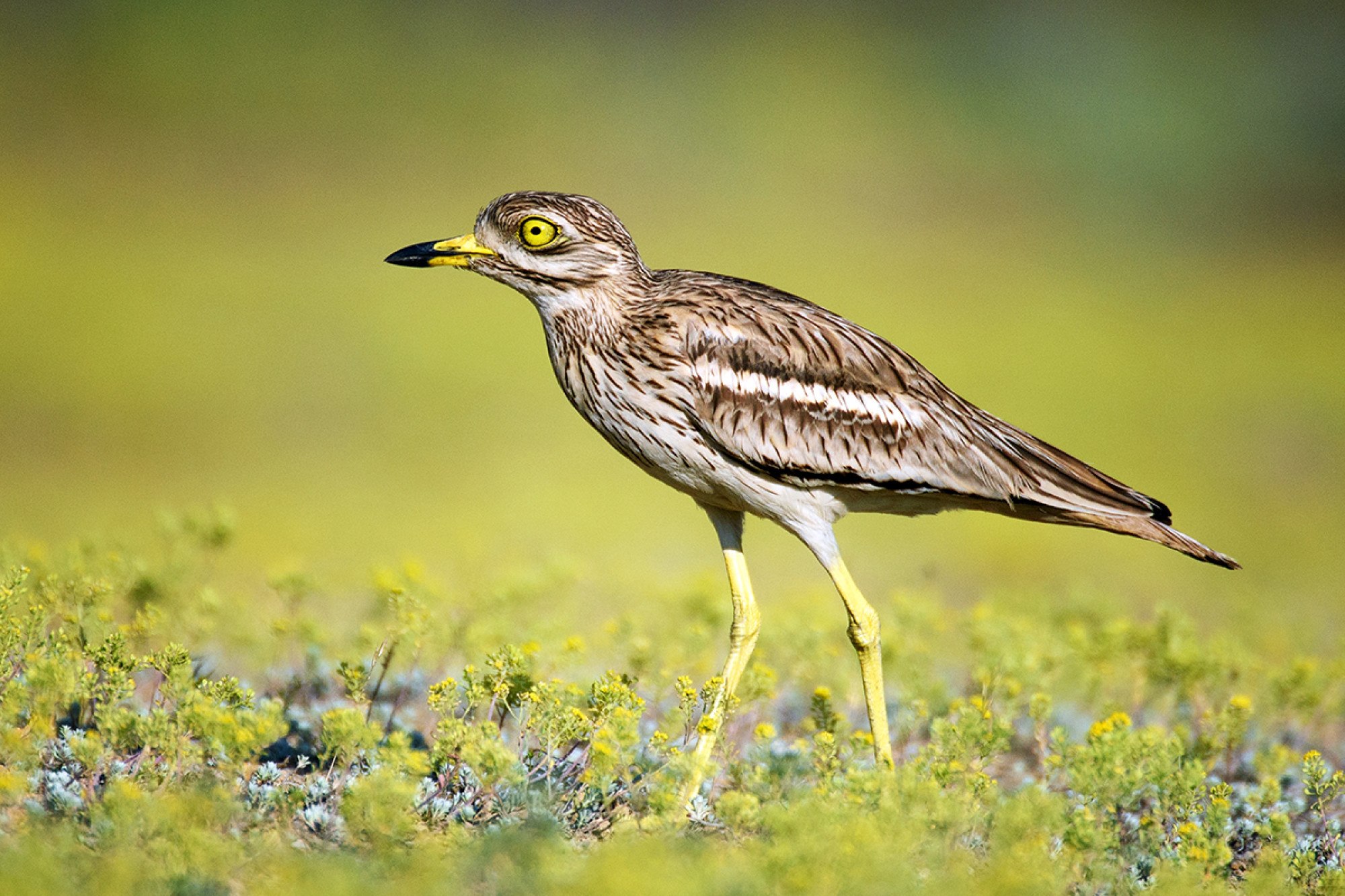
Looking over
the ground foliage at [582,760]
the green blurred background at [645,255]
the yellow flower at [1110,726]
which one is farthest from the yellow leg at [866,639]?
the green blurred background at [645,255]

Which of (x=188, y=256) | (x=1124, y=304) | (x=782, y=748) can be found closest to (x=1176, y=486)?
(x=1124, y=304)

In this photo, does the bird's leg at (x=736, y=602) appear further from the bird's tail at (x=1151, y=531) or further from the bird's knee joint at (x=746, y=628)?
the bird's tail at (x=1151, y=531)

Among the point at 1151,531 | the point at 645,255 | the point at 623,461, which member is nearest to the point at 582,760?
the point at 1151,531

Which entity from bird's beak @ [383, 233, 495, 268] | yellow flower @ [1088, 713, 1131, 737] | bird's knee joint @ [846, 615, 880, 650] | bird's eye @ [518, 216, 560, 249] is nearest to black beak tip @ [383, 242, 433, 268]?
bird's beak @ [383, 233, 495, 268]

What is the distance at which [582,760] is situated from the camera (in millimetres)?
4832

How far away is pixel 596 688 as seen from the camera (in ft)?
14.6

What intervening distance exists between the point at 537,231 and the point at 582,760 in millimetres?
1880

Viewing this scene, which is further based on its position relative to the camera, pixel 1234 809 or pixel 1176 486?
pixel 1176 486

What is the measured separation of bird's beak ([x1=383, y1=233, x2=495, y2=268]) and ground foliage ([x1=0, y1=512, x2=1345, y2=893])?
47.9 inches

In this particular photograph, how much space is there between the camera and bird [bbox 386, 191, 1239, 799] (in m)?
4.93

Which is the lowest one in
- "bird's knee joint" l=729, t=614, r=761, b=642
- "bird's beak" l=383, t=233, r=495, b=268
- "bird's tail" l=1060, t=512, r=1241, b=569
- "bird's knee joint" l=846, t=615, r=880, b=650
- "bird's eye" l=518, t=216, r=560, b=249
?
"bird's knee joint" l=729, t=614, r=761, b=642

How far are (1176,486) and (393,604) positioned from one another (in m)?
10.5

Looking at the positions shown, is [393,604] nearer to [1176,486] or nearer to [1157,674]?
[1157,674]

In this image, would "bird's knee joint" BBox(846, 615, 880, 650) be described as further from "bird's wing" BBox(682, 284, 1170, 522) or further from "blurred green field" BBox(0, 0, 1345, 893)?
"bird's wing" BBox(682, 284, 1170, 522)
